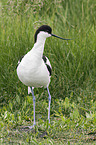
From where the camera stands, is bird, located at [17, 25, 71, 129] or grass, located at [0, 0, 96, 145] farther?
grass, located at [0, 0, 96, 145]

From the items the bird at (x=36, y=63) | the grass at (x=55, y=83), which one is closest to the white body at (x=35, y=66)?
the bird at (x=36, y=63)

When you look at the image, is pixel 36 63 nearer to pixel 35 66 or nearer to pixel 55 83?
pixel 35 66

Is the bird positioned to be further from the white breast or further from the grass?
the grass

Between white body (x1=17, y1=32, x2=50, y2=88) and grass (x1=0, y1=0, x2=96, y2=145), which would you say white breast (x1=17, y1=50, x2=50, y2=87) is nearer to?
white body (x1=17, y1=32, x2=50, y2=88)

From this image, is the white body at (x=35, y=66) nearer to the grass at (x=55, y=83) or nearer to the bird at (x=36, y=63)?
the bird at (x=36, y=63)

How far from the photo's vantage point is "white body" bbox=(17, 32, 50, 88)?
4.23m

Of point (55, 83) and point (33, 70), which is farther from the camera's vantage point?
point (55, 83)

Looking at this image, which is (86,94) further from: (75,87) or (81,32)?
(81,32)

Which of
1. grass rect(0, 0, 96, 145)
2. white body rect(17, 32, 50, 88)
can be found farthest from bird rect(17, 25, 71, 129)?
grass rect(0, 0, 96, 145)

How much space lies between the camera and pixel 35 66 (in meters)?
4.28

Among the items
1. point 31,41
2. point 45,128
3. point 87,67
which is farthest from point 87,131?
point 31,41

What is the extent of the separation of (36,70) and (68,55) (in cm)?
160

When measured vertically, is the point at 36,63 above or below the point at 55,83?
above

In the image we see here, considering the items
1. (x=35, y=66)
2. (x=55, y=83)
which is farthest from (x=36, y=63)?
(x=55, y=83)
